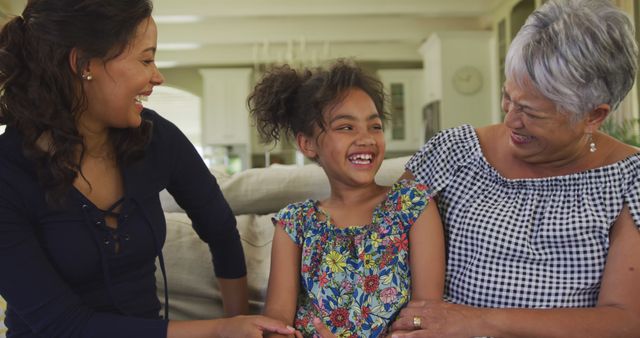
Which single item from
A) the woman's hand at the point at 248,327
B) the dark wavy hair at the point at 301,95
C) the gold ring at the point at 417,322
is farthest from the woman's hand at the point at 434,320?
the dark wavy hair at the point at 301,95

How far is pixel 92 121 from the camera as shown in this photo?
133cm

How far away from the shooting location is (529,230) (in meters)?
1.36

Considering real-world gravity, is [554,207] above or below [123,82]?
below

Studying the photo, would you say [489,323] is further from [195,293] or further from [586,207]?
[195,293]

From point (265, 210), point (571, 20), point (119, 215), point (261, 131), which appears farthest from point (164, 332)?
point (571, 20)

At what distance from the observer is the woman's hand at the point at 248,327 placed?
4.13 ft

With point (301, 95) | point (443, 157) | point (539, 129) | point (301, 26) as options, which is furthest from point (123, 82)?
point (301, 26)

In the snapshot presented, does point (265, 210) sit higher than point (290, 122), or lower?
lower

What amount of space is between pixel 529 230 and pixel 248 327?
1.99ft

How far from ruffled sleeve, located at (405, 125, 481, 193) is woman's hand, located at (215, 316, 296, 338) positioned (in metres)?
0.48

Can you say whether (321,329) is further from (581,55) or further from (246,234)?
(581,55)

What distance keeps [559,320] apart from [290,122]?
2.51 ft

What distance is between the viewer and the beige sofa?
1.78 m

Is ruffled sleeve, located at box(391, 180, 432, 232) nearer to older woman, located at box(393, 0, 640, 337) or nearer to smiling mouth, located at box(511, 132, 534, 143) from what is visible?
older woman, located at box(393, 0, 640, 337)
